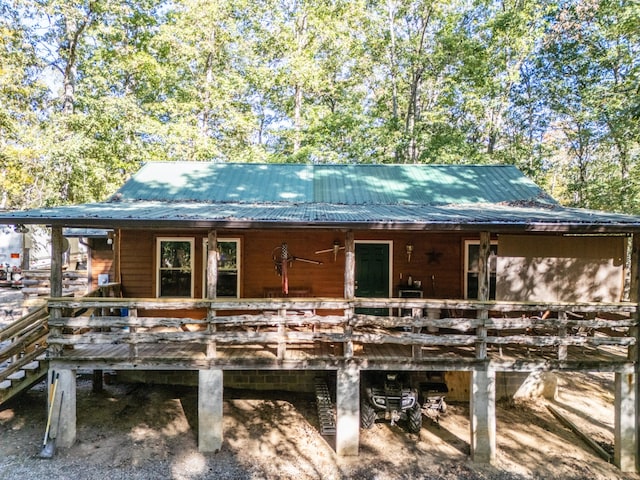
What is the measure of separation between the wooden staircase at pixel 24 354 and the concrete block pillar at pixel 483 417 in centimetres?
732

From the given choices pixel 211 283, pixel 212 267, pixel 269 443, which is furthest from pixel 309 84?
pixel 269 443

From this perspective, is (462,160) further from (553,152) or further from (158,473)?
(158,473)

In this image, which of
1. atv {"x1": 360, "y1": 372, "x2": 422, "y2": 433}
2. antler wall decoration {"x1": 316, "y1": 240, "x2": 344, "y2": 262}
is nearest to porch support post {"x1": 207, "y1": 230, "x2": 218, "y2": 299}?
antler wall decoration {"x1": 316, "y1": 240, "x2": 344, "y2": 262}

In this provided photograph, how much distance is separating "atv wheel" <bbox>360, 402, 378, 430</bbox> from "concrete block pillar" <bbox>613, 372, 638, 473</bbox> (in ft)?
12.8

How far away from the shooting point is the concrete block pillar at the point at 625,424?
581 cm

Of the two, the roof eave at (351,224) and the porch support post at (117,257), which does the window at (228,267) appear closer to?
the porch support post at (117,257)

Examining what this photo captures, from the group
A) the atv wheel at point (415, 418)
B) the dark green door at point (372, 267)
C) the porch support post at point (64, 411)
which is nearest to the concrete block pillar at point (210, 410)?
the porch support post at point (64, 411)

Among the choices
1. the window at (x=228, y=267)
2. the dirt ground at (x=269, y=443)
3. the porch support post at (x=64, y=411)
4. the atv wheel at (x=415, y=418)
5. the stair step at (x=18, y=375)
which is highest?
the window at (x=228, y=267)

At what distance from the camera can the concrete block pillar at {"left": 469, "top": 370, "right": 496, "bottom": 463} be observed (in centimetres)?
582

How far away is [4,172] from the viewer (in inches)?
537

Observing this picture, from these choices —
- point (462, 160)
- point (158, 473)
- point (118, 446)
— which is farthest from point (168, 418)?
point (462, 160)

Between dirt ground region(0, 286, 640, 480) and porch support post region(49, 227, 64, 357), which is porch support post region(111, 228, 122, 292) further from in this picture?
dirt ground region(0, 286, 640, 480)

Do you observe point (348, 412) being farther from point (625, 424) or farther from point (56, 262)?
point (56, 262)

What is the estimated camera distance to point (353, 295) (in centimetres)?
604
